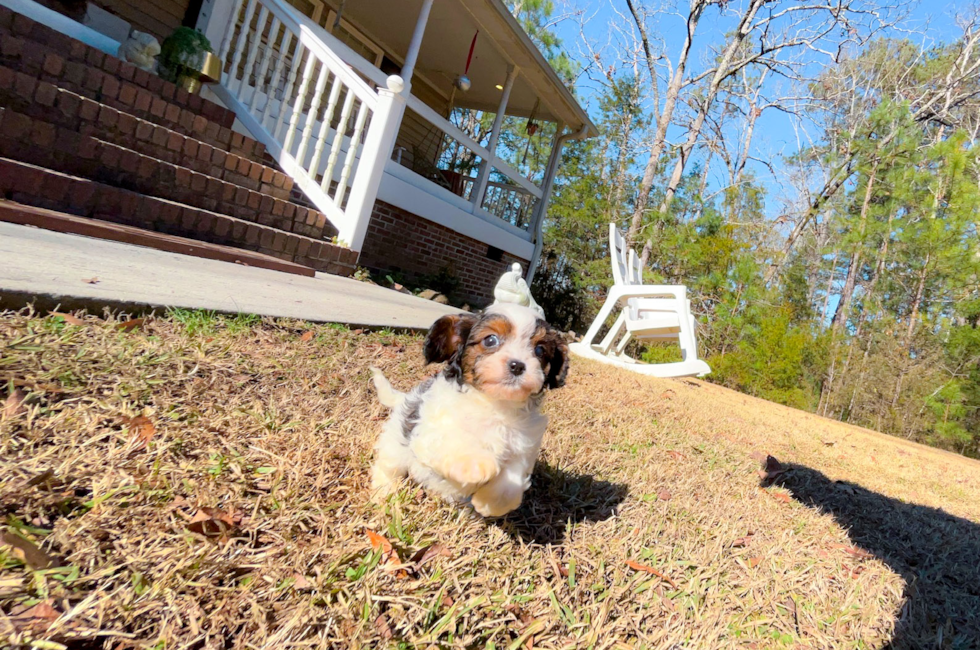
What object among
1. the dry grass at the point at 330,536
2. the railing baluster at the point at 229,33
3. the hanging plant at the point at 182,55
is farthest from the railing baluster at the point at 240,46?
the dry grass at the point at 330,536

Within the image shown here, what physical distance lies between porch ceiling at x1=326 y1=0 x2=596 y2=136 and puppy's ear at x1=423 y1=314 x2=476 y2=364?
8.36 meters

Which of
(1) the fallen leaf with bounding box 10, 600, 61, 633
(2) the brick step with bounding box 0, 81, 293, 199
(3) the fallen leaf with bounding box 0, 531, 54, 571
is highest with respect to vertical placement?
(2) the brick step with bounding box 0, 81, 293, 199

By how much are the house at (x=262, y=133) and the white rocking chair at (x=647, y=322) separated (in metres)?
3.05

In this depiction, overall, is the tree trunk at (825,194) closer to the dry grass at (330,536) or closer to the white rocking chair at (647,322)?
the white rocking chair at (647,322)

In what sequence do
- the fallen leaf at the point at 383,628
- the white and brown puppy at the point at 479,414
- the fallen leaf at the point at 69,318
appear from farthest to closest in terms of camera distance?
the fallen leaf at the point at 69,318, the white and brown puppy at the point at 479,414, the fallen leaf at the point at 383,628

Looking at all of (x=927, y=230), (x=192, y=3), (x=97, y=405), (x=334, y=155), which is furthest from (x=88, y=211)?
(x=927, y=230)

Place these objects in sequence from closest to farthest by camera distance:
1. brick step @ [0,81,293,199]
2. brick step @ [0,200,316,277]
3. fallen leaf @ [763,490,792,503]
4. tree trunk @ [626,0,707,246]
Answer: brick step @ [0,200,316,277] < fallen leaf @ [763,490,792,503] < brick step @ [0,81,293,199] < tree trunk @ [626,0,707,246]

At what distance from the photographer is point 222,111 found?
6.09 metres

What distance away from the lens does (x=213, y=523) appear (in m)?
1.46

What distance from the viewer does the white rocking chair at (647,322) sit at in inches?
307

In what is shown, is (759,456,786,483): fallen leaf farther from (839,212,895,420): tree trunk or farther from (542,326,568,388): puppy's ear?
(839,212,895,420): tree trunk

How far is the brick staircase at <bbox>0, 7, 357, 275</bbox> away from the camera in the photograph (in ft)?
13.4

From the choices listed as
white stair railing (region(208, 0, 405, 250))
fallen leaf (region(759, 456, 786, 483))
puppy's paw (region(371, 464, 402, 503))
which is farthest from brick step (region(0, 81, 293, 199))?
fallen leaf (region(759, 456, 786, 483))

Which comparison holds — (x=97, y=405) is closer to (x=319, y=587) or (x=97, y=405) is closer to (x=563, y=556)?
(x=319, y=587)
